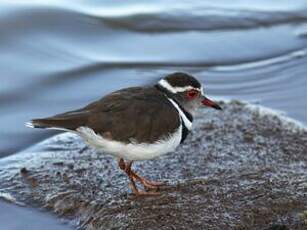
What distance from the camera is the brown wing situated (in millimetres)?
5617

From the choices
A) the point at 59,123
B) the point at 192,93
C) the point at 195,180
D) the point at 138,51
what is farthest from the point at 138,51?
the point at 59,123

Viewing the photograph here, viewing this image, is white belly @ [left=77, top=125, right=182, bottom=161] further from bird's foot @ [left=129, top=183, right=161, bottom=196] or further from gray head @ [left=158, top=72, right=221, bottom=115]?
gray head @ [left=158, top=72, right=221, bottom=115]

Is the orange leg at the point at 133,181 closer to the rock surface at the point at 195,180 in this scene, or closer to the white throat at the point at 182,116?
the rock surface at the point at 195,180

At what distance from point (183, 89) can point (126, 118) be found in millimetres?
742

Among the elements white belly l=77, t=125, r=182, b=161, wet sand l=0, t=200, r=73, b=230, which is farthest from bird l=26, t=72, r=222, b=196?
wet sand l=0, t=200, r=73, b=230

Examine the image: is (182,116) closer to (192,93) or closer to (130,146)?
(192,93)

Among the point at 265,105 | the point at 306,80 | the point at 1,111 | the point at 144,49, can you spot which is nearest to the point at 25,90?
the point at 1,111

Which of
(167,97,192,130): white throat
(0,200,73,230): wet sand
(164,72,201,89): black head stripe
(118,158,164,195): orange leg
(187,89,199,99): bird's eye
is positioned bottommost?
(0,200,73,230): wet sand

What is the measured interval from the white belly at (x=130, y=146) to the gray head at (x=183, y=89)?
485 millimetres

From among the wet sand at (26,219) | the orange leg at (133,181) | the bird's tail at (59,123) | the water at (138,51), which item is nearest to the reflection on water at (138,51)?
the water at (138,51)

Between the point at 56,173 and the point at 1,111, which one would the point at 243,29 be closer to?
the point at 1,111

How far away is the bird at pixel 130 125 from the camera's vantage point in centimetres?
562

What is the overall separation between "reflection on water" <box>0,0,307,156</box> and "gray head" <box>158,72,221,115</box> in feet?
5.78

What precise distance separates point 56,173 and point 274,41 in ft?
15.0
